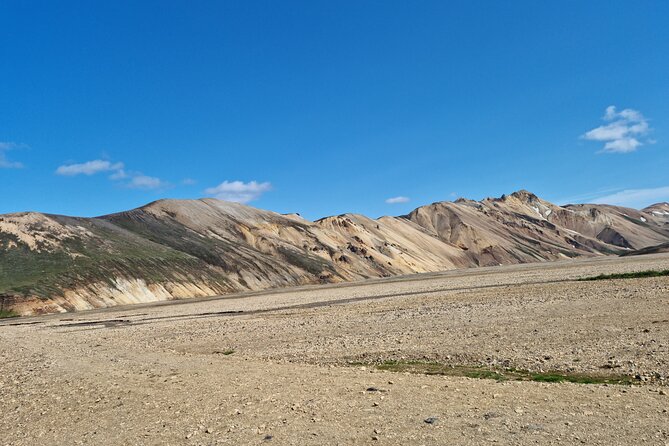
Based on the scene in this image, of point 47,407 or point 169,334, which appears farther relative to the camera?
point 169,334

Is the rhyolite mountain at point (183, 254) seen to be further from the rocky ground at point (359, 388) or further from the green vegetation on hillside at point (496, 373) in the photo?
the green vegetation on hillside at point (496, 373)

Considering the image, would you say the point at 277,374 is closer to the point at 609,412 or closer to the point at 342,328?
the point at 609,412

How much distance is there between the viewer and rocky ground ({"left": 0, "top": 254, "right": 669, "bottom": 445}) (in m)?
9.88

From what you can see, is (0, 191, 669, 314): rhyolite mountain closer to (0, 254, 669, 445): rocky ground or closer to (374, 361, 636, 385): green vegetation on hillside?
(0, 254, 669, 445): rocky ground

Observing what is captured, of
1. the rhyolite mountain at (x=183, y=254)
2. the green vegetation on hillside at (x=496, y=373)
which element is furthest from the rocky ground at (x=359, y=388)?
the rhyolite mountain at (x=183, y=254)

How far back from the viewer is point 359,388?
1351 centimetres

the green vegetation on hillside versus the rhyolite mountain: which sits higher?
the rhyolite mountain

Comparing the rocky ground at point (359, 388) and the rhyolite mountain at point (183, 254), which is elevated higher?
the rhyolite mountain at point (183, 254)

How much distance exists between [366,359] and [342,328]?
10.1m

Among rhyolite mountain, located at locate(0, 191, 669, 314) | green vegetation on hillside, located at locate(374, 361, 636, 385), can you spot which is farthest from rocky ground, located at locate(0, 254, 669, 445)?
rhyolite mountain, located at locate(0, 191, 669, 314)

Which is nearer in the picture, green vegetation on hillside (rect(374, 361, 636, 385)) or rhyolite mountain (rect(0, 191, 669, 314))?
green vegetation on hillside (rect(374, 361, 636, 385))

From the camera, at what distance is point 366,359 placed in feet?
60.7

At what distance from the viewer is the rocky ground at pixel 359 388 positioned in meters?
9.88

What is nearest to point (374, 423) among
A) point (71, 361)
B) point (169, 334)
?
point (71, 361)
